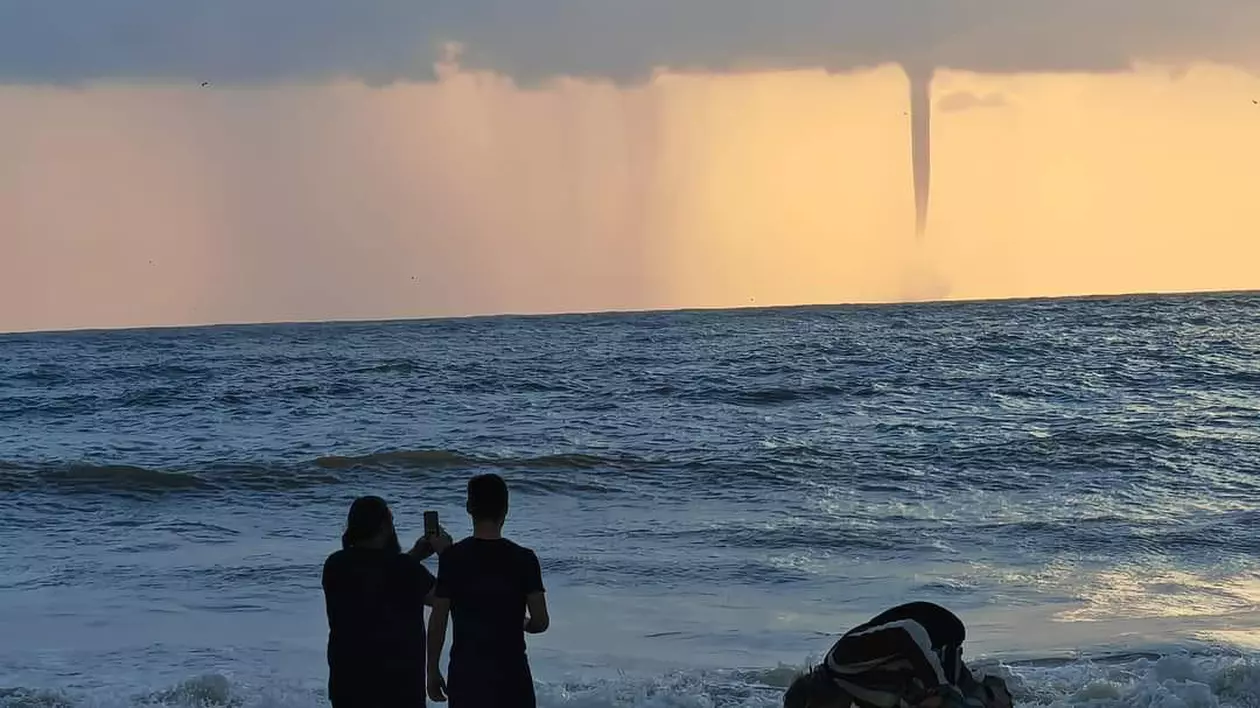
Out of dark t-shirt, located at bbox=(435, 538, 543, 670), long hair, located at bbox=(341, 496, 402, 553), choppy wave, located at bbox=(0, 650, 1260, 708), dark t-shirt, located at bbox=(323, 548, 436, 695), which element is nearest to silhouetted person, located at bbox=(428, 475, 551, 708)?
dark t-shirt, located at bbox=(435, 538, 543, 670)

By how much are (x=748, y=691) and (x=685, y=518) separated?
21.1ft

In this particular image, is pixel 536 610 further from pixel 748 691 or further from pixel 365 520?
pixel 748 691

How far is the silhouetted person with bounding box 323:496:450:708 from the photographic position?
4.75 metres

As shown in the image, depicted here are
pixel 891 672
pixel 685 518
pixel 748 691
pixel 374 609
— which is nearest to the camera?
pixel 891 672

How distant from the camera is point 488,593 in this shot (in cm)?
466

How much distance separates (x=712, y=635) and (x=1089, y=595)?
310 cm

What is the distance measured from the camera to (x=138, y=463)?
778 inches

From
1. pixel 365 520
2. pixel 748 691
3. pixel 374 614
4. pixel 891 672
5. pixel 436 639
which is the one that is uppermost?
pixel 365 520

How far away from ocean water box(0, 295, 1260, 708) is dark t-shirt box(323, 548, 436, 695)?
9.22ft

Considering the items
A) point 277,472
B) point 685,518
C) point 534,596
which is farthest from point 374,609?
point 277,472

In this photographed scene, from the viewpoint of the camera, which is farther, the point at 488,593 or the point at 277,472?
the point at 277,472

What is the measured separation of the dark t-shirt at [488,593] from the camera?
15.3 ft

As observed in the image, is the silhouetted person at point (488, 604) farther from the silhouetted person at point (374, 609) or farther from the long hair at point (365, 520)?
the long hair at point (365, 520)

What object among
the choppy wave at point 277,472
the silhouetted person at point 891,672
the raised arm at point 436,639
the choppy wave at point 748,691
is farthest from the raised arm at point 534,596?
the choppy wave at point 277,472
